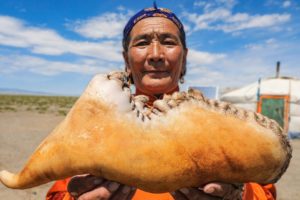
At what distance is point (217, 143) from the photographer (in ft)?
4.15

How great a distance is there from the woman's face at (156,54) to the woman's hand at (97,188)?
98cm

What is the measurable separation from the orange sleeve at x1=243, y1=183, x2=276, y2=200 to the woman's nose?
1025 millimetres

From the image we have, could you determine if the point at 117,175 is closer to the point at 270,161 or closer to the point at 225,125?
the point at 225,125

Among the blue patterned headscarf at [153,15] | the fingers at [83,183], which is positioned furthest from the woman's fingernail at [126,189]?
the blue patterned headscarf at [153,15]

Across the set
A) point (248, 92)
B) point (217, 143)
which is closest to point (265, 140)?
point (217, 143)

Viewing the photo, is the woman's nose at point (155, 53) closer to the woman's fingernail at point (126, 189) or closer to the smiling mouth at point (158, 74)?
the smiling mouth at point (158, 74)

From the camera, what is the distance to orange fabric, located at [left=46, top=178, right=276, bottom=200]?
195cm

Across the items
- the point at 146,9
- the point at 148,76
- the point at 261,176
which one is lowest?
the point at 261,176

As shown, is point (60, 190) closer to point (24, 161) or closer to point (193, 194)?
point (193, 194)

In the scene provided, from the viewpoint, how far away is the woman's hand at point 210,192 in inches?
54.9

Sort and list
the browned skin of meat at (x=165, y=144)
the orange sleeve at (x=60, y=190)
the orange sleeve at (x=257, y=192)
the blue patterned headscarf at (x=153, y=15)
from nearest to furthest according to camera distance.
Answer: the browned skin of meat at (x=165, y=144) → the orange sleeve at (x=257, y=192) → the orange sleeve at (x=60, y=190) → the blue patterned headscarf at (x=153, y=15)

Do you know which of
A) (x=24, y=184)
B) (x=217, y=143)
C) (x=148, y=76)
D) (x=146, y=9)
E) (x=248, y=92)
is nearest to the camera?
(x=217, y=143)

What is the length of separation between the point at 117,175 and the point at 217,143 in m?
0.44

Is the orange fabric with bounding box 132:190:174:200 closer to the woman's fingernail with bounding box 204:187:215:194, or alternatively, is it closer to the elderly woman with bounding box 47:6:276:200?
the elderly woman with bounding box 47:6:276:200
